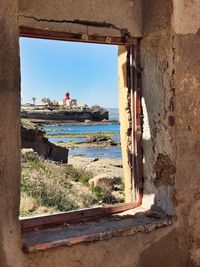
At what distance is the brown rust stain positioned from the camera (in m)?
3.70

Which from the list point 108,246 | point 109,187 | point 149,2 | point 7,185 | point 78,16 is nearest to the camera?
point 7,185

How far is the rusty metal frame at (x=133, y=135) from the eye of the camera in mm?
3357

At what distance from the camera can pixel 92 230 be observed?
3.32 metres

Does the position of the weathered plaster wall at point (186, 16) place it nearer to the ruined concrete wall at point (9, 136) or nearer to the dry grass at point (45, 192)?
the ruined concrete wall at point (9, 136)

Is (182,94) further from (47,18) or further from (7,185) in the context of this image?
(7,185)

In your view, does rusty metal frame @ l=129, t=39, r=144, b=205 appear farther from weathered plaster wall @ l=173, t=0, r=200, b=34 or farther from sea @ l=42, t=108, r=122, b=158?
sea @ l=42, t=108, r=122, b=158

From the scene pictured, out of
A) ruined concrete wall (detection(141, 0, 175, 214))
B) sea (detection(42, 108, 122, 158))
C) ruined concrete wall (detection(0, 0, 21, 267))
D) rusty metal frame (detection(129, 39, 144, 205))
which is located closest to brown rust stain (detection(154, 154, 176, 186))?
ruined concrete wall (detection(141, 0, 175, 214))

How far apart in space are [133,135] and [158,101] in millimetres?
387

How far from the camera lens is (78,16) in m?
3.52

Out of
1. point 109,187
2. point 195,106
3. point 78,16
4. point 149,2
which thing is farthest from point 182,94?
point 109,187

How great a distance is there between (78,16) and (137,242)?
69.0 inches

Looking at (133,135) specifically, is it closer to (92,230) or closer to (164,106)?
(164,106)

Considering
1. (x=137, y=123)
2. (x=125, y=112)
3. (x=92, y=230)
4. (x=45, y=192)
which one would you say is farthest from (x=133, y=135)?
(x=45, y=192)

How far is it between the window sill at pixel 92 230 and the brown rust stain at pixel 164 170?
0.27 meters
